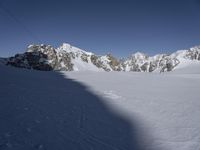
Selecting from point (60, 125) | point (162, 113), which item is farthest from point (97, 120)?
point (162, 113)

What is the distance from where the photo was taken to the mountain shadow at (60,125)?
6.02 meters

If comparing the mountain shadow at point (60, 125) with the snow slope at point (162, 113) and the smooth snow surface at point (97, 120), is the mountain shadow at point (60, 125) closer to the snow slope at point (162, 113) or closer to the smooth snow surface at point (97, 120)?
the smooth snow surface at point (97, 120)

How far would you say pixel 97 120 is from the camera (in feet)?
26.1

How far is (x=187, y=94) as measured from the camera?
11922 mm

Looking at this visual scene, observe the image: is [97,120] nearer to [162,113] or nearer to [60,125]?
[60,125]

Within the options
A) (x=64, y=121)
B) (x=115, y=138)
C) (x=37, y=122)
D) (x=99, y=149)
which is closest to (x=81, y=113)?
(x=64, y=121)

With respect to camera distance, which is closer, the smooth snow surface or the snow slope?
the smooth snow surface

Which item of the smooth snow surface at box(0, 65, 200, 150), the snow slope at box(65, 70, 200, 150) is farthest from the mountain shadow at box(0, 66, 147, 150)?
the snow slope at box(65, 70, 200, 150)

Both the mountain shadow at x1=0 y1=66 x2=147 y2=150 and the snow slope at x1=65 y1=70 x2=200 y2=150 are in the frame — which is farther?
the snow slope at x1=65 y1=70 x2=200 y2=150

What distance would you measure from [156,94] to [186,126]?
467 cm

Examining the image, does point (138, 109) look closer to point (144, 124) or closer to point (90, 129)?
point (144, 124)

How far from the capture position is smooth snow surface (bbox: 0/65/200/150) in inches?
241

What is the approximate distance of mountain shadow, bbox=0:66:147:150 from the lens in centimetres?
602

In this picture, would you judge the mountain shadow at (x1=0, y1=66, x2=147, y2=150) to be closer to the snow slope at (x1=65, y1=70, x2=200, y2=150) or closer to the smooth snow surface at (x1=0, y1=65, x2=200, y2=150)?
the smooth snow surface at (x1=0, y1=65, x2=200, y2=150)
